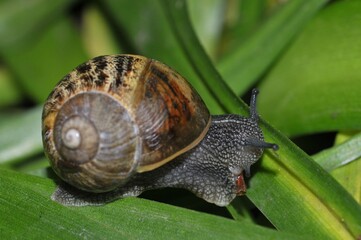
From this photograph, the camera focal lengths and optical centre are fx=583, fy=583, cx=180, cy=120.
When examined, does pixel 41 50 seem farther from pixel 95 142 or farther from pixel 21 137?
pixel 95 142

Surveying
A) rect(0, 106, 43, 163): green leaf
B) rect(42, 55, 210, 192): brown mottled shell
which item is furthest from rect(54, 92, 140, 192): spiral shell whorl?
rect(0, 106, 43, 163): green leaf

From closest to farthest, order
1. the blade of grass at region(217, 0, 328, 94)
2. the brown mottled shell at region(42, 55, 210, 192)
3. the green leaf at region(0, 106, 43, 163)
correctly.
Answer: the brown mottled shell at region(42, 55, 210, 192), the blade of grass at region(217, 0, 328, 94), the green leaf at region(0, 106, 43, 163)

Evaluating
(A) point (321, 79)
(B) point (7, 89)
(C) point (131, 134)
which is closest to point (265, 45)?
(A) point (321, 79)

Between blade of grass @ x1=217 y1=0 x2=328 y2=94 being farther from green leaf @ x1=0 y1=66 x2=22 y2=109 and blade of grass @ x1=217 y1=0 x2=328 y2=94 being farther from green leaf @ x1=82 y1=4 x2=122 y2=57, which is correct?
green leaf @ x1=0 y1=66 x2=22 y2=109

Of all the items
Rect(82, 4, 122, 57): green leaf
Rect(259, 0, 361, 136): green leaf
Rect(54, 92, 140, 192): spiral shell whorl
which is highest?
Rect(82, 4, 122, 57): green leaf

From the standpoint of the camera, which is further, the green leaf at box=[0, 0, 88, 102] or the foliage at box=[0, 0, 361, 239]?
the green leaf at box=[0, 0, 88, 102]

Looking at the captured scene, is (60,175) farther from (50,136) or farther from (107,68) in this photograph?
(107,68)

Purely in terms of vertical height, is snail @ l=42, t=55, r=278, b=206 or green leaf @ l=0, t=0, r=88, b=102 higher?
green leaf @ l=0, t=0, r=88, b=102
